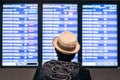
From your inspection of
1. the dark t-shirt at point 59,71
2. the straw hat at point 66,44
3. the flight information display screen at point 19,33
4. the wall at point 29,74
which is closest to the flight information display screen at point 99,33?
the wall at point 29,74

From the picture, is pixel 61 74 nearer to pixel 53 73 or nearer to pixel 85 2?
pixel 53 73

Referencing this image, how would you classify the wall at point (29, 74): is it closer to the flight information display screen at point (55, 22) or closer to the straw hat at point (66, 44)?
the flight information display screen at point (55, 22)

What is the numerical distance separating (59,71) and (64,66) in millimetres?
58

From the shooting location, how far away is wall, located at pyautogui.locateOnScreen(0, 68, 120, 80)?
394cm

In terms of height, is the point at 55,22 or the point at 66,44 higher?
the point at 55,22

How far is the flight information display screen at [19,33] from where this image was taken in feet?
12.9

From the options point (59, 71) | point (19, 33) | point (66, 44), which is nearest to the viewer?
point (59, 71)

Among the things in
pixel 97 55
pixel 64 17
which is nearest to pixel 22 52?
pixel 64 17

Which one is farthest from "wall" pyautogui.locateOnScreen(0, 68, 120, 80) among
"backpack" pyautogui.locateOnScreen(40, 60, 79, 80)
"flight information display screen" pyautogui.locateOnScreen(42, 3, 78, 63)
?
"backpack" pyautogui.locateOnScreen(40, 60, 79, 80)

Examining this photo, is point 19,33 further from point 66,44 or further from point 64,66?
point 64,66

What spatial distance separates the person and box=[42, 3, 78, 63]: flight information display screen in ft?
4.57

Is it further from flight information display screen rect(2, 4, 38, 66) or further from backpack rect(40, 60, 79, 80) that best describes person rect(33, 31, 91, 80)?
flight information display screen rect(2, 4, 38, 66)

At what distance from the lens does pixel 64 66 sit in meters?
2.37

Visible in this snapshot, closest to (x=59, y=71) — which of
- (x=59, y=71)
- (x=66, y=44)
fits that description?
(x=59, y=71)
